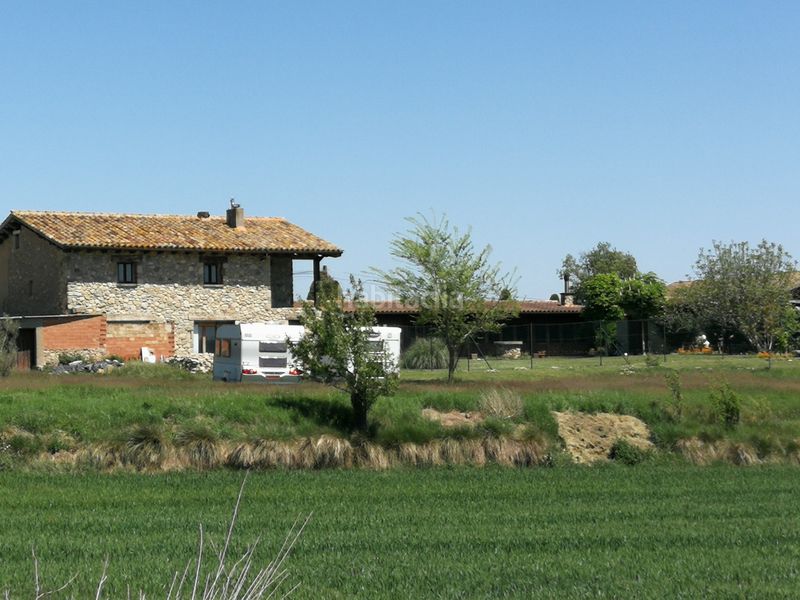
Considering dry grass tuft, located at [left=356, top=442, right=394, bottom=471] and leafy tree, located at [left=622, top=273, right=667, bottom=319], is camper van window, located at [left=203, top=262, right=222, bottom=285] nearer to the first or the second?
dry grass tuft, located at [left=356, top=442, right=394, bottom=471]

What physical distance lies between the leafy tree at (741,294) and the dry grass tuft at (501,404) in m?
29.3

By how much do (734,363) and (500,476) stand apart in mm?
26147

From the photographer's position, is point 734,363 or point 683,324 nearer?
point 734,363

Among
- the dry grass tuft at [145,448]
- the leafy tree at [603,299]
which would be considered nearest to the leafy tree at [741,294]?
the leafy tree at [603,299]

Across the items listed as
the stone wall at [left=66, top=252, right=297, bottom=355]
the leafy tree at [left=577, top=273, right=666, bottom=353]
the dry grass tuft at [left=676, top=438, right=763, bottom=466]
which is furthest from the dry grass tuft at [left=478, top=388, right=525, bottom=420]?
the leafy tree at [left=577, top=273, right=666, bottom=353]

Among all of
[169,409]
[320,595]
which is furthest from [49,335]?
[320,595]

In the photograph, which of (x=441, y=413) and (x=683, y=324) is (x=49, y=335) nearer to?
(x=441, y=413)

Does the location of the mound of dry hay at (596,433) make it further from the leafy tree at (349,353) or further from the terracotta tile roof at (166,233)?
the terracotta tile roof at (166,233)

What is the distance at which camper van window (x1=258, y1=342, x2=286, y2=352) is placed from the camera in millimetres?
35781

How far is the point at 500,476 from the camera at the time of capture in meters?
23.2

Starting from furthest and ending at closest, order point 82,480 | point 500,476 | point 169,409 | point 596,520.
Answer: point 169,409 → point 500,476 → point 82,480 → point 596,520

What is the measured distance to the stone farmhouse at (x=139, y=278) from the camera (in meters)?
47.2

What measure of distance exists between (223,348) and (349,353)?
1110cm

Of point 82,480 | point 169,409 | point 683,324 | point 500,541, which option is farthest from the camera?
point 683,324
